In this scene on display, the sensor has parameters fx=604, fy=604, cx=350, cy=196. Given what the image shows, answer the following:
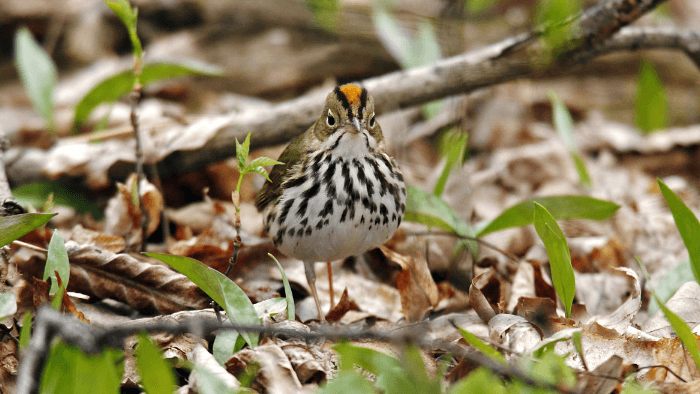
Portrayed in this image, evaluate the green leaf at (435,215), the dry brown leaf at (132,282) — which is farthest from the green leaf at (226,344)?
the green leaf at (435,215)

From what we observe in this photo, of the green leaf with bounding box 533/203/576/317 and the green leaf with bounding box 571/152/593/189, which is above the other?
the green leaf with bounding box 533/203/576/317

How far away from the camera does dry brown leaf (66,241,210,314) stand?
8.90ft

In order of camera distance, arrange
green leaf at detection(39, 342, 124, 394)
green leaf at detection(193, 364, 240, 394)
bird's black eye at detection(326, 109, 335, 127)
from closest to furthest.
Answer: green leaf at detection(39, 342, 124, 394)
green leaf at detection(193, 364, 240, 394)
bird's black eye at detection(326, 109, 335, 127)

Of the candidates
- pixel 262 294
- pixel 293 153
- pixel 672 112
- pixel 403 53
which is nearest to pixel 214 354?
pixel 262 294

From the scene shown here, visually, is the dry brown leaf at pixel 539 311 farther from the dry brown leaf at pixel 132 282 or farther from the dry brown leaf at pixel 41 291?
the dry brown leaf at pixel 41 291

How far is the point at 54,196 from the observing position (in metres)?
3.71

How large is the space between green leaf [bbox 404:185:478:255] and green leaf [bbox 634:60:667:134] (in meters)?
3.00

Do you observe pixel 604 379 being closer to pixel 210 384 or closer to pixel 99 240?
pixel 210 384

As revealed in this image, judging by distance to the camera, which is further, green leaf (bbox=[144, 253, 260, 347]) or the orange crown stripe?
the orange crown stripe

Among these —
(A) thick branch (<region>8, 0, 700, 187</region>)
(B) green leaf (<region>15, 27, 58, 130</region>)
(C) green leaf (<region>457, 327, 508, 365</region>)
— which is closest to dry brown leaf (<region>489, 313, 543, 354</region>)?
(C) green leaf (<region>457, 327, 508, 365</region>)

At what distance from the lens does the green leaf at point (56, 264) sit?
2438 mm

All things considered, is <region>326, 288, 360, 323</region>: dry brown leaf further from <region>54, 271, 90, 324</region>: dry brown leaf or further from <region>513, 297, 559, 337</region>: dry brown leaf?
<region>54, 271, 90, 324</region>: dry brown leaf

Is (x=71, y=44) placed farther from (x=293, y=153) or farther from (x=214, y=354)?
(x=214, y=354)

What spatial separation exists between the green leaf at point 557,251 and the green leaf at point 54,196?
270cm
